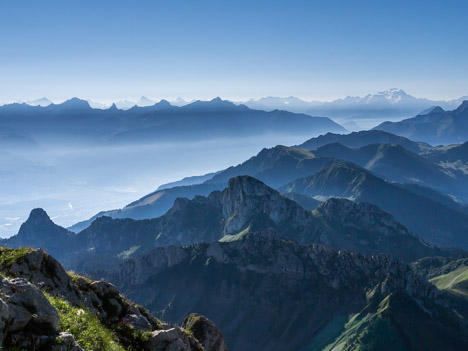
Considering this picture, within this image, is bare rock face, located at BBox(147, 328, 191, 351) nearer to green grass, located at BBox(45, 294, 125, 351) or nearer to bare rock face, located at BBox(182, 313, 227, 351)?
green grass, located at BBox(45, 294, 125, 351)

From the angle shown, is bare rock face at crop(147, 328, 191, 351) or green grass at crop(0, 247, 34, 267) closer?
bare rock face at crop(147, 328, 191, 351)

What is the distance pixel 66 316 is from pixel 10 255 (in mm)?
15520

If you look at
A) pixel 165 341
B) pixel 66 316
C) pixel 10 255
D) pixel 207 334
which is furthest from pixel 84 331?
pixel 207 334

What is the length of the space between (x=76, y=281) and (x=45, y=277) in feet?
12.3

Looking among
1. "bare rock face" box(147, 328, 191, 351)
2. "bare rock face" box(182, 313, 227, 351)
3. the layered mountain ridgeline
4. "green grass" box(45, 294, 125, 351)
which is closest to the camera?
the layered mountain ridgeline

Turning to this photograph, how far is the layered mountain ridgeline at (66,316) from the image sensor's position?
799 inches

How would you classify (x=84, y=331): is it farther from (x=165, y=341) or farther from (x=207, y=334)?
(x=207, y=334)

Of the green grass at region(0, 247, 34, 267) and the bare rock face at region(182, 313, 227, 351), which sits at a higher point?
the green grass at region(0, 247, 34, 267)

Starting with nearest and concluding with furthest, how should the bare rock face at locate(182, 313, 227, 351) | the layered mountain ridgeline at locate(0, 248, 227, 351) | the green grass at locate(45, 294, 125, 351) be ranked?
the layered mountain ridgeline at locate(0, 248, 227, 351), the green grass at locate(45, 294, 125, 351), the bare rock face at locate(182, 313, 227, 351)

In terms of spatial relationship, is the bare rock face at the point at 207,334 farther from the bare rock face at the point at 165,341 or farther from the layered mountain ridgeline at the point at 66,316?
the bare rock face at the point at 165,341

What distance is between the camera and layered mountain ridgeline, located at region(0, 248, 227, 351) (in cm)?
2030

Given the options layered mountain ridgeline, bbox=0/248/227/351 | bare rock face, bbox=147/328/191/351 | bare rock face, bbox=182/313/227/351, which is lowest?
bare rock face, bbox=182/313/227/351

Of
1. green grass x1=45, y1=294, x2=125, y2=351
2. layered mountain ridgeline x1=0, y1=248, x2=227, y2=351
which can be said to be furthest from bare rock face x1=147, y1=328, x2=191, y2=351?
green grass x1=45, y1=294, x2=125, y2=351

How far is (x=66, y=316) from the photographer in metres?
24.3
